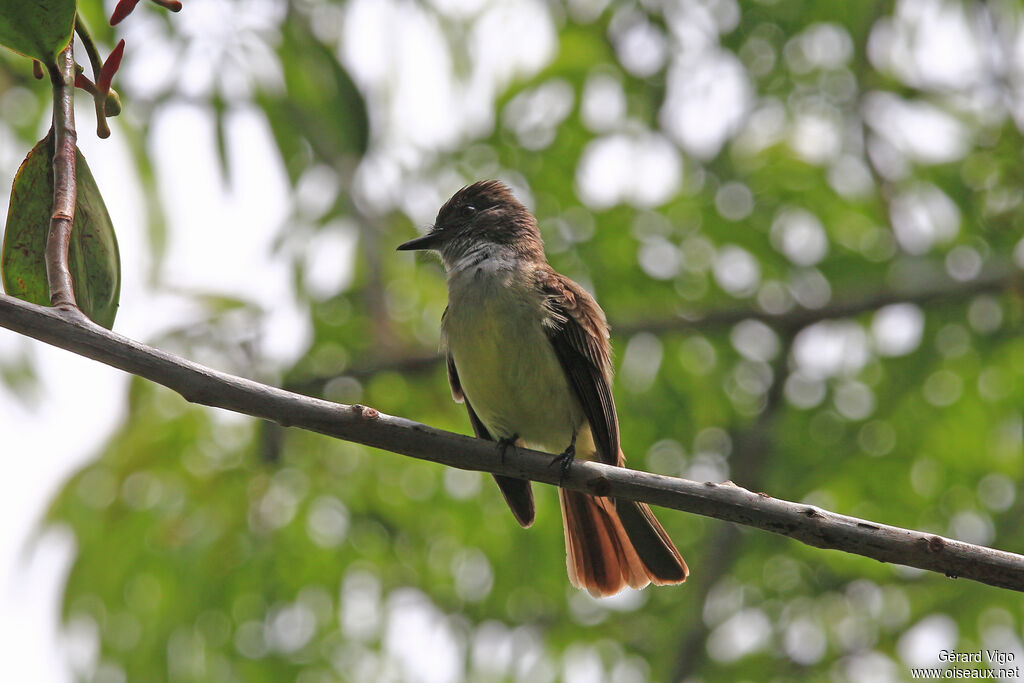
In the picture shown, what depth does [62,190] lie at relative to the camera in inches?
81.0

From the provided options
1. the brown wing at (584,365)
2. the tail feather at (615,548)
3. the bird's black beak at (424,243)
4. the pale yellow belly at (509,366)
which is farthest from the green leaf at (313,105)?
the tail feather at (615,548)

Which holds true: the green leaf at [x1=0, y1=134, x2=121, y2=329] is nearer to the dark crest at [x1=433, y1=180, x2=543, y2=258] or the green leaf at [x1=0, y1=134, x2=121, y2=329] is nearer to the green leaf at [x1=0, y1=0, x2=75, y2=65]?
the green leaf at [x1=0, y1=0, x2=75, y2=65]

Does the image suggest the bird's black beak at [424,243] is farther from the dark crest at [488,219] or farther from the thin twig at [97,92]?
the thin twig at [97,92]

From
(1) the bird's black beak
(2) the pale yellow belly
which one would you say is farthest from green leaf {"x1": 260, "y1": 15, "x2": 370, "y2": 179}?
(2) the pale yellow belly

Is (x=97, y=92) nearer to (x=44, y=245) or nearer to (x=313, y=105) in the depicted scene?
(x=44, y=245)

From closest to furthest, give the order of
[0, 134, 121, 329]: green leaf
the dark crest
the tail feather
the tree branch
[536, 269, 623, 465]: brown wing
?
1. the tree branch
2. [0, 134, 121, 329]: green leaf
3. the tail feather
4. [536, 269, 623, 465]: brown wing
5. the dark crest

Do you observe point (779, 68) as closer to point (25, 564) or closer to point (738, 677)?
point (738, 677)

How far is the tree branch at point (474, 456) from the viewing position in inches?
77.0

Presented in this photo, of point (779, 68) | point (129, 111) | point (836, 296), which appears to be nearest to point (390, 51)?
point (129, 111)

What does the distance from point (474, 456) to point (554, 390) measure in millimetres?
1509

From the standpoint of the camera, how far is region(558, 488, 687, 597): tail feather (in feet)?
12.3

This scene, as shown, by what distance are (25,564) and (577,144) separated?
11.5 feet

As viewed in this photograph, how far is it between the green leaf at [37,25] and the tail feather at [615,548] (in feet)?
8.19

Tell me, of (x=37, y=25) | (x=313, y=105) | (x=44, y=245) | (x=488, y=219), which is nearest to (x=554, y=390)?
(x=488, y=219)
